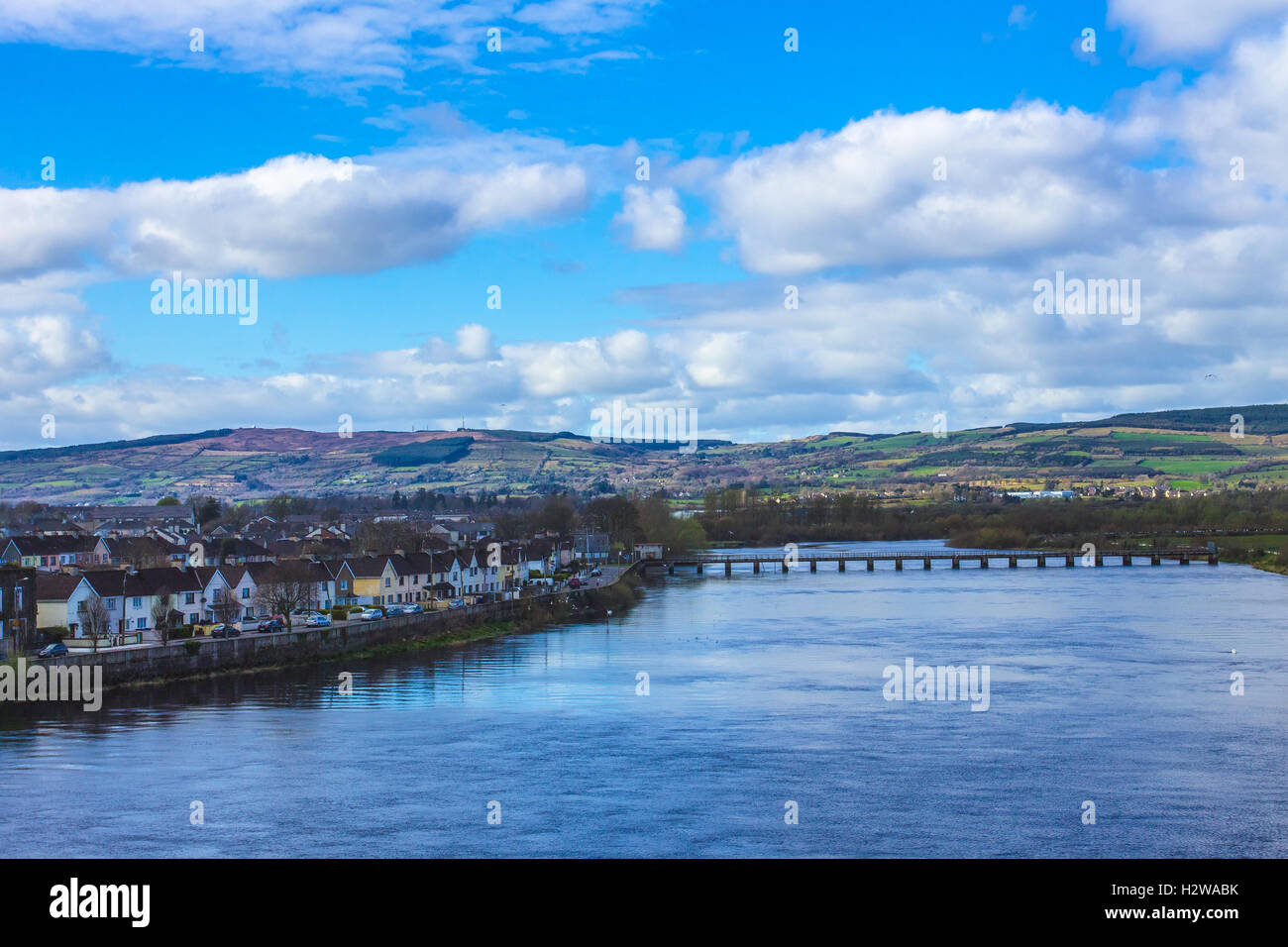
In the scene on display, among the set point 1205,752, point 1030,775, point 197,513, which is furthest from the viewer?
point 197,513

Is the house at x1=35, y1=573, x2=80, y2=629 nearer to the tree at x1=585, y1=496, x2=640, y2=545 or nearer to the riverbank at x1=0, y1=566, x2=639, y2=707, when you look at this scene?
the riverbank at x1=0, y1=566, x2=639, y2=707

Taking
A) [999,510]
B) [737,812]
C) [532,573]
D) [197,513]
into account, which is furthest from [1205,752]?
[999,510]

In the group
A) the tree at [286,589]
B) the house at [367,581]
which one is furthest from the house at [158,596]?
the house at [367,581]

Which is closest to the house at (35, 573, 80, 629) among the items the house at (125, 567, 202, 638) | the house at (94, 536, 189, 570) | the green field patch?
the house at (125, 567, 202, 638)

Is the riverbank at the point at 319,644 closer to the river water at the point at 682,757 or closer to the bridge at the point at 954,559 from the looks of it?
the river water at the point at 682,757

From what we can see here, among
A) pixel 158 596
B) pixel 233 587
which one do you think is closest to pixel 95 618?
pixel 158 596
